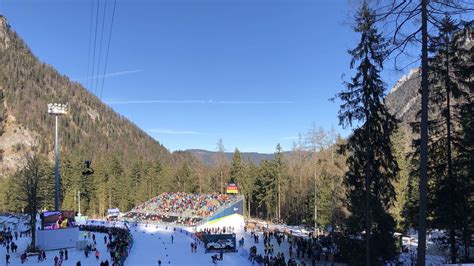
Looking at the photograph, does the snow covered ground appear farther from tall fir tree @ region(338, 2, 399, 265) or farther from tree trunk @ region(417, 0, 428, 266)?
tree trunk @ region(417, 0, 428, 266)

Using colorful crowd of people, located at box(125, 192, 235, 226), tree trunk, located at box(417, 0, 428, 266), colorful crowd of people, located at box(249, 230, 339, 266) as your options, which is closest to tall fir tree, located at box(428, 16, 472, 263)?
tree trunk, located at box(417, 0, 428, 266)

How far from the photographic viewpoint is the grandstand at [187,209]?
5791cm

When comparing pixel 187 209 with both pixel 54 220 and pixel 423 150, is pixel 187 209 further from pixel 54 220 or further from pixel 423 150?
pixel 423 150

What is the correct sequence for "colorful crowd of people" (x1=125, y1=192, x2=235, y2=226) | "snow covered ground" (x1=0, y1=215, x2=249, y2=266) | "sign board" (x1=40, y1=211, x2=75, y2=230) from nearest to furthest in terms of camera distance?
"snow covered ground" (x1=0, y1=215, x2=249, y2=266)
"sign board" (x1=40, y1=211, x2=75, y2=230)
"colorful crowd of people" (x1=125, y1=192, x2=235, y2=226)

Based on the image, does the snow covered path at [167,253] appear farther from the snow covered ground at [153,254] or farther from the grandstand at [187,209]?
the grandstand at [187,209]

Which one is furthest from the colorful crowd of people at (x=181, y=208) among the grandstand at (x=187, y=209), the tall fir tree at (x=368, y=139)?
the tall fir tree at (x=368, y=139)

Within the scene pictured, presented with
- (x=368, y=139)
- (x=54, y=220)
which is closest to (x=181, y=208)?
(x=54, y=220)

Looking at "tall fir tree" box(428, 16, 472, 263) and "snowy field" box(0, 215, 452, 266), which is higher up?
"tall fir tree" box(428, 16, 472, 263)

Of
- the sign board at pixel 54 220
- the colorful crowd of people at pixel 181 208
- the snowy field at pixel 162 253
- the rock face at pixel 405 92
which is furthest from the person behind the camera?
the colorful crowd of people at pixel 181 208

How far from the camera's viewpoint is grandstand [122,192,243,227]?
57.9 m

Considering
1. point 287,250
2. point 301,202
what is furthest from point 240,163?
point 287,250

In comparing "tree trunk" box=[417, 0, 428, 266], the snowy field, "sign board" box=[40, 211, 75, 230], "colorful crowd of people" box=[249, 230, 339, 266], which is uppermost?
"tree trunk" box=[417, 0, 428, 266]

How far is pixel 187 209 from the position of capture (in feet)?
208

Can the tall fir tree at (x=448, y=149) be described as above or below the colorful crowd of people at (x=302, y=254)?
above
